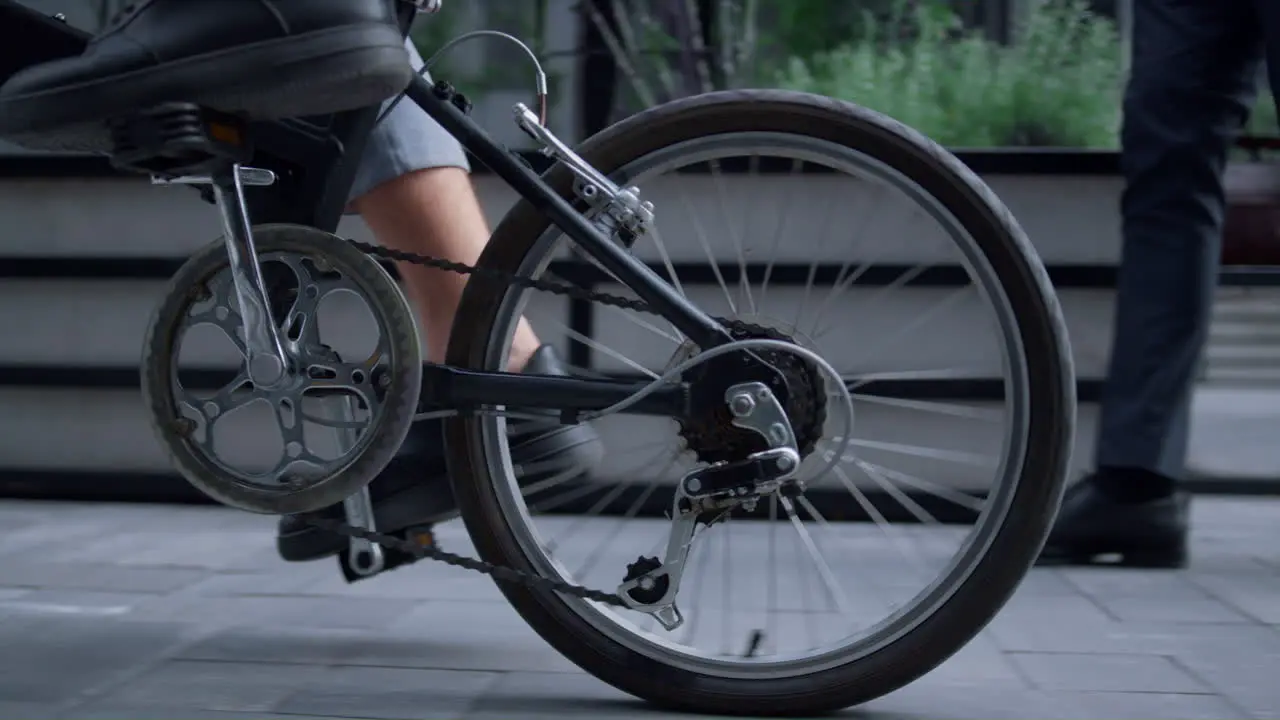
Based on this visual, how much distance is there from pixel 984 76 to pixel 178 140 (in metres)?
2.51

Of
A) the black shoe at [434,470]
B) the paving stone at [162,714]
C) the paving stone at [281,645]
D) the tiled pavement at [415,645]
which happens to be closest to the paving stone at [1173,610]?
the tiled pavement at [415,645]

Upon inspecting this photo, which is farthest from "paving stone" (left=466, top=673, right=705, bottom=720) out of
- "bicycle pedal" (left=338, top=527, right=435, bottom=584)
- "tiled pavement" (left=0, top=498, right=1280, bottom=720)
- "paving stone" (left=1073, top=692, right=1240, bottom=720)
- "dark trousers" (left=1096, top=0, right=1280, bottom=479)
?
"dark trousers" (left=1096, top=0, right=1280, bottom=479)

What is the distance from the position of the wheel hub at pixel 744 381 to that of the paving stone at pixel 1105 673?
1.93 feet

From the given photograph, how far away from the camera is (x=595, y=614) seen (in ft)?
6.66

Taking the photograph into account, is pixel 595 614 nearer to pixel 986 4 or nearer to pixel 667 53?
pixel 667 53

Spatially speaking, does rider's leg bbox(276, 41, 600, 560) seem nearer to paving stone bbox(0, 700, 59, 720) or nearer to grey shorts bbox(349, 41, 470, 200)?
grey shorts bbox(349, 41, 470, 200)

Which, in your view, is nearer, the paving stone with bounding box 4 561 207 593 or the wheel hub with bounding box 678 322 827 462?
the wheel hub with bounding box 678 322 827 462

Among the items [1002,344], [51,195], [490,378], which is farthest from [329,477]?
[51,195]

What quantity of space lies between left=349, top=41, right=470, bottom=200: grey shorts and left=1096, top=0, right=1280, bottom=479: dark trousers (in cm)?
152

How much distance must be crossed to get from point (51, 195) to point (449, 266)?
2.25m

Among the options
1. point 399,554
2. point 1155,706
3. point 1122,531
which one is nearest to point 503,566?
point 399,554

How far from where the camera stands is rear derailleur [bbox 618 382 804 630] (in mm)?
1929

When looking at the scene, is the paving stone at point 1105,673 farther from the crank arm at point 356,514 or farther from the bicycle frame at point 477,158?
the crank arm at point 356,514

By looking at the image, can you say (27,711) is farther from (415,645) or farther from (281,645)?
(415,645)
